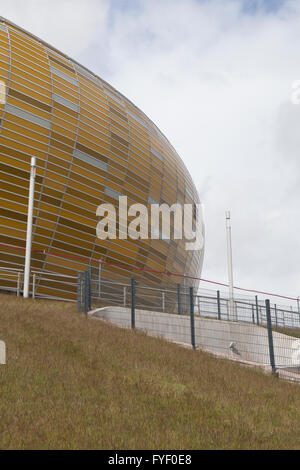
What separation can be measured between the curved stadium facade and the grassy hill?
13.1 meters

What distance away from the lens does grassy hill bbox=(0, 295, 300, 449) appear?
5598mm

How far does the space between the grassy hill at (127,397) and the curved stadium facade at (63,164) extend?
43.1ft

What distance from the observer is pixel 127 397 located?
6.96 m

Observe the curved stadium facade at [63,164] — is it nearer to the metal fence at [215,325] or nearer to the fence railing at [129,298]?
the fence railing at [129,298]

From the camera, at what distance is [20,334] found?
9.73m

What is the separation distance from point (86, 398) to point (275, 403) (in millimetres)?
3524

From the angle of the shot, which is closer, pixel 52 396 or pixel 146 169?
pixel 52 396

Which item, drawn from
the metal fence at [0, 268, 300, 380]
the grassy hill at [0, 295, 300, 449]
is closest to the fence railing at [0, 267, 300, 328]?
the metal fence at [0, 268, 300, 380]

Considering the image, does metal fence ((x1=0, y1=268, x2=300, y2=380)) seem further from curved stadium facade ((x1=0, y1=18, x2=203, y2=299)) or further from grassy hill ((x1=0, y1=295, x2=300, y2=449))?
curved stadium facade ((x1=0, y1=18, x2=203, y2=299))

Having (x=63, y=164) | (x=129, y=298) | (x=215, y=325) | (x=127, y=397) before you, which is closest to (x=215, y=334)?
(x=215, y=325)

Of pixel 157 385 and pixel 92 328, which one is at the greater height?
pixel 92 328

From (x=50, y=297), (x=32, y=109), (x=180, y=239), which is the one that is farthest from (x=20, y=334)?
(x=180, y=239)
